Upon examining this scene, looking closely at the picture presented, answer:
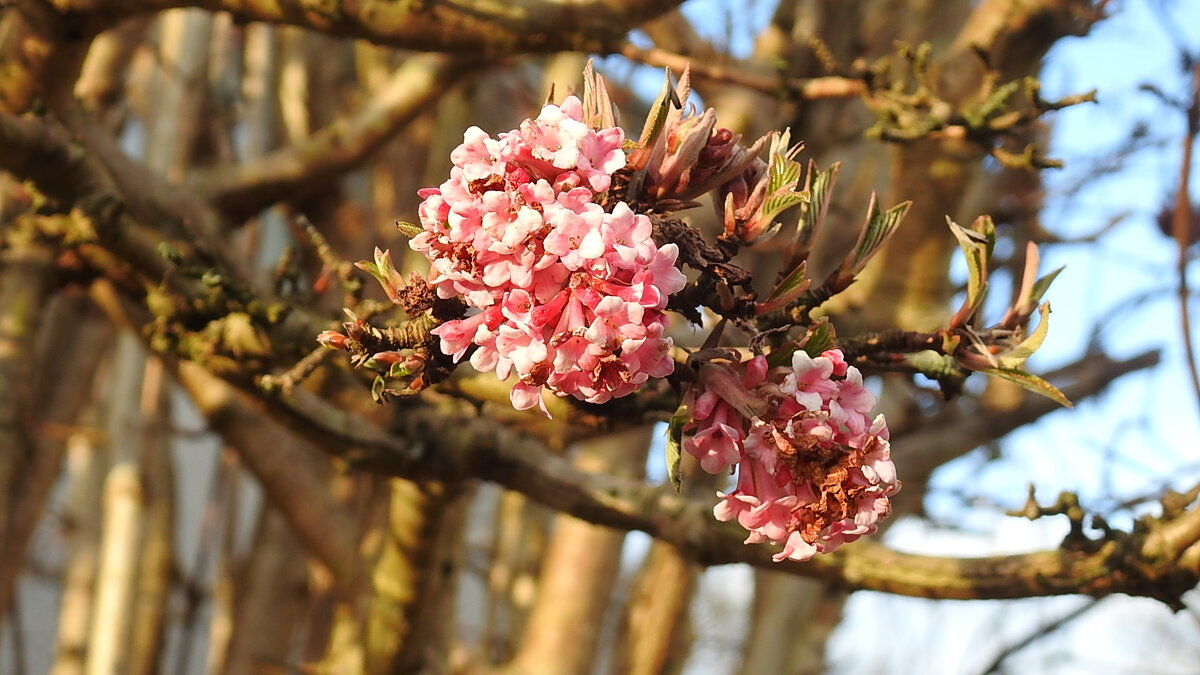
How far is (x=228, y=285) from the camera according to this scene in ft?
5.67

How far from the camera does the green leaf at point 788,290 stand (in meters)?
1.06

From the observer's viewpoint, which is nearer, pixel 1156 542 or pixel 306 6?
pixel 1156 542

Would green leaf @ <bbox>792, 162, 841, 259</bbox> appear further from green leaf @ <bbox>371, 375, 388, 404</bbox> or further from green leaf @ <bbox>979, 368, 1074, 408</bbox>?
green leaf @ <bbox>371, 375, 388, 404</bbox>

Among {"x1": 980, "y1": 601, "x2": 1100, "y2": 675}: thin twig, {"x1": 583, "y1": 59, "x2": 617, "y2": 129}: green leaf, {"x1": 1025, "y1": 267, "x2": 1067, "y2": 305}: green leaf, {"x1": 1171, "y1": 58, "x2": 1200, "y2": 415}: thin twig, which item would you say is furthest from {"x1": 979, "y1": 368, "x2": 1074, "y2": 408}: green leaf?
{"x1": 980, "y1": 601, "x2": 1100, "y2": 675}: thin twig

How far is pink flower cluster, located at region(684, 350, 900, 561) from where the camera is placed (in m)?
0.93

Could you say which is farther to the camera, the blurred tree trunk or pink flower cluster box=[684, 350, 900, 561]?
the blurred tree trunk

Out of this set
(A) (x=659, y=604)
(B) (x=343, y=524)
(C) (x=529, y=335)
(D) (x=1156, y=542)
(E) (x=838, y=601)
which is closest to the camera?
(C) (x=529, y=335)

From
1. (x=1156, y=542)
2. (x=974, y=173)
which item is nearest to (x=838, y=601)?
(x=974, y=173)

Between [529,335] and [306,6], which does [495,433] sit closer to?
[306,6]

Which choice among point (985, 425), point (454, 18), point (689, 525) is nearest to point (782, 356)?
point (689, 525)

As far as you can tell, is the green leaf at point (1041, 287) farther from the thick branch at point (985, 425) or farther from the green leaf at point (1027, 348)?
the thick branch at point (985, 425)

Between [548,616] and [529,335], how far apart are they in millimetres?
2295

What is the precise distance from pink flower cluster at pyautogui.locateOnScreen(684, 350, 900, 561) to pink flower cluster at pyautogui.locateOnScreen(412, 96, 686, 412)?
0.30 ft

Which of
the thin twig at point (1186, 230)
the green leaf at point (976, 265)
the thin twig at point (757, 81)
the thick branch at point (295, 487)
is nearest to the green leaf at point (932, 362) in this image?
the green leaf at point (976, 265)
